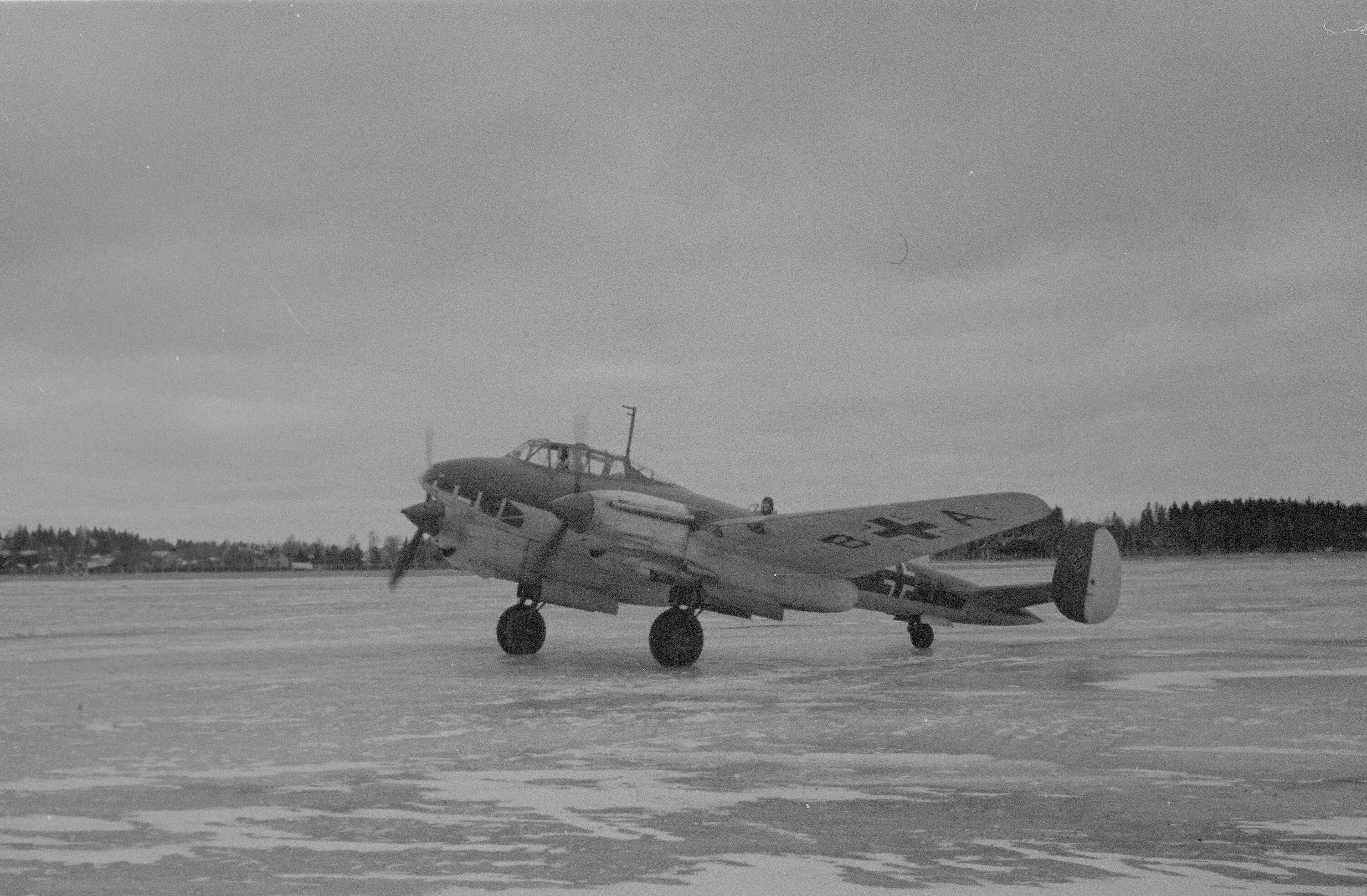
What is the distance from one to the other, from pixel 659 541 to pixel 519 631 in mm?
3619

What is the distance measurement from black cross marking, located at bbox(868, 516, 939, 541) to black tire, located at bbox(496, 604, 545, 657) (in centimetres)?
609

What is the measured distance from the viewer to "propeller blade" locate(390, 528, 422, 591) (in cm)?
2223

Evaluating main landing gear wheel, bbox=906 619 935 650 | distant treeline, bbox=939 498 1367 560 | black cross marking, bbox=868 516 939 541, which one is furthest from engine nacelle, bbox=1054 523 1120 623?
distant treeline, bbox=939 498 1367 560

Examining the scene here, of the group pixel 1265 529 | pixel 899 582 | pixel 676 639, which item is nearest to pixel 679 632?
pixel 676 639

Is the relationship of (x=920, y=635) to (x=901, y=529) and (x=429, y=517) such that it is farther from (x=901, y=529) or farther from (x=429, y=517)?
(x=429, y=517)

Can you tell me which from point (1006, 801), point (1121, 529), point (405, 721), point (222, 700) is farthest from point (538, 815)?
point (1121, 529)

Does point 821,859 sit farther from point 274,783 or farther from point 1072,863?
point 274,783

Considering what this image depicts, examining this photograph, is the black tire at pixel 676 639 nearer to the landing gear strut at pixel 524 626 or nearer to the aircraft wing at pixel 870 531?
the aircraft wing at pixel 870 531

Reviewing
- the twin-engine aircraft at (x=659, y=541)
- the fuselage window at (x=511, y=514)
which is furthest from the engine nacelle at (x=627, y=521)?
the fuselage window at (x=511, y=514)

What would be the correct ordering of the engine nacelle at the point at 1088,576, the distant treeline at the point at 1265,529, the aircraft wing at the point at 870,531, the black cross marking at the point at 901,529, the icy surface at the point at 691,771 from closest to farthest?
the icy surface at the point at 691,771, the aircraft wing at the point at 870,531, the black cross marking at the point at 901,529, the engine nacelle at the point at 1088,576, the distant treeline at the point at 1265,529

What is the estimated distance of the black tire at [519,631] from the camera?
2097 centimetres

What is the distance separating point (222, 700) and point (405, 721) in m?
3.25

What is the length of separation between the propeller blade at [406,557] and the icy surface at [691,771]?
5.43ft

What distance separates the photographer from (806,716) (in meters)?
13.1
